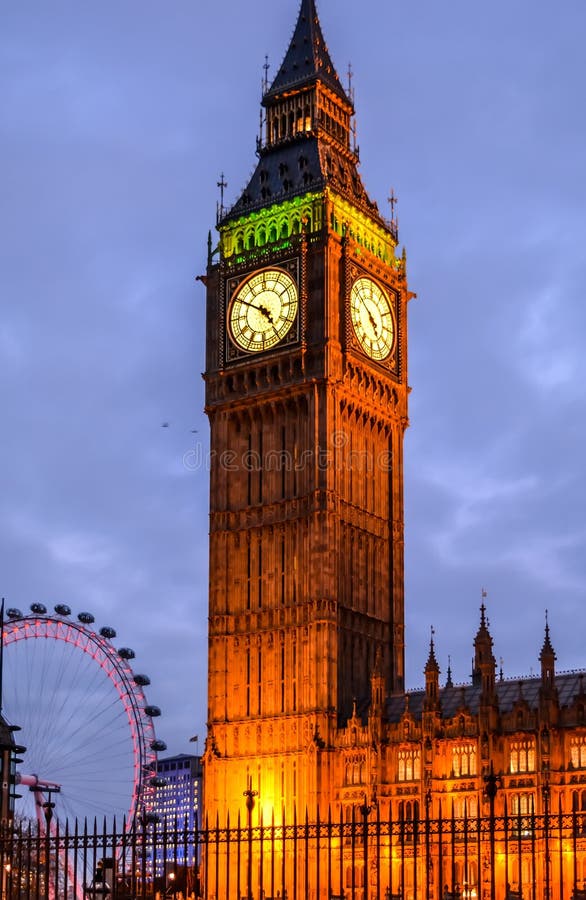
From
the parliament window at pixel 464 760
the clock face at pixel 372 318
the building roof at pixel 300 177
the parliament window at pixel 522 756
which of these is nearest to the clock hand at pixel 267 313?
the clock face at pixel 372 318

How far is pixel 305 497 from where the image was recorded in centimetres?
10056

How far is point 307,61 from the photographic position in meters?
114

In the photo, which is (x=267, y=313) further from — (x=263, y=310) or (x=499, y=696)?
(x=499, y=696)

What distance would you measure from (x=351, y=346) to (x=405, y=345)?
807cm

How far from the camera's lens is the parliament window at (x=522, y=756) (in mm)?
87500

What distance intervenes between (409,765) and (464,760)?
160 inches

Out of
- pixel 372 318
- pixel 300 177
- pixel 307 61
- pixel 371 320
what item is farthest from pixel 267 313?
pixel 307 61

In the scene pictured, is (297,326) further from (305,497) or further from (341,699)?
(341,699)

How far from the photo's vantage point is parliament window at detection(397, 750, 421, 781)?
303 feet

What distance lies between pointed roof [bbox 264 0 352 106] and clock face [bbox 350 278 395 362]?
Answer: 54.3 ft

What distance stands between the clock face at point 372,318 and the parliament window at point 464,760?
93.8ft

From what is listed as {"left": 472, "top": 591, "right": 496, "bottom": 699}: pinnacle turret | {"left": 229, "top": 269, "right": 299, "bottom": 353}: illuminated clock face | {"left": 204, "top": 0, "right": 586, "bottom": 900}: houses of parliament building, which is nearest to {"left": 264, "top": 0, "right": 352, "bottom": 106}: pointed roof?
{"left": 204, "top": 0, "right": 586, "bottom": 900}: houses of parliament building

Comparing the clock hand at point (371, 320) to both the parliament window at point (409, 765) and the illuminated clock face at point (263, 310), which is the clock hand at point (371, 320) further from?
the parliament window at point (409, 765)

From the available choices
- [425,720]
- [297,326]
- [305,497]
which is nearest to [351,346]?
[297,326]
